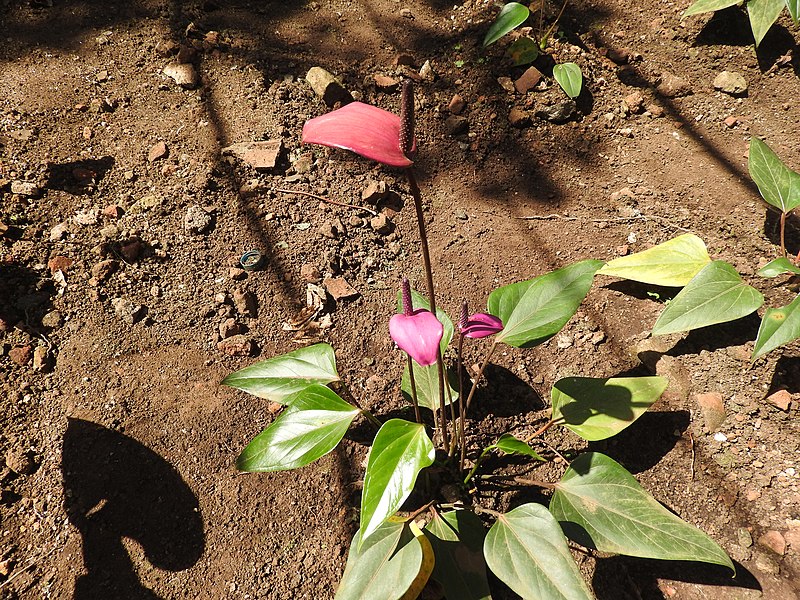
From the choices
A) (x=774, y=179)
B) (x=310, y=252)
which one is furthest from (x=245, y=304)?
(x=774, y=179)

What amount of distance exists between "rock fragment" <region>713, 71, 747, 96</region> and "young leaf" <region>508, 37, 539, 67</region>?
854mm

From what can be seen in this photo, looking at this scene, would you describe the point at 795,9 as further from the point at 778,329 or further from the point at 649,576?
the point at 649,576

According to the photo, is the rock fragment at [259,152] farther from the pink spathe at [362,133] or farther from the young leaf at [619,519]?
the young leaf at [619,519]

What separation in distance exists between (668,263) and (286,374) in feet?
4.43

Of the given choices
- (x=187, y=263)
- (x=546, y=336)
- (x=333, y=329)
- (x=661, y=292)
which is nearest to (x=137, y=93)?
(x=187, y=263)

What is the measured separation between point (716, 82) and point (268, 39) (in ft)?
7.27

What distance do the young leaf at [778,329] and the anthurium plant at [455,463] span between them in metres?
0.32

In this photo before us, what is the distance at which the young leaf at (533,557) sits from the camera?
1100 mm

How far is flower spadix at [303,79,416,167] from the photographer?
33.1 inches

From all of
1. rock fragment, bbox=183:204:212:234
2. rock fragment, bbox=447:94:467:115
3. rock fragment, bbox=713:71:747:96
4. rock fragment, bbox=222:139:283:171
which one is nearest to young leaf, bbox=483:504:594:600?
rock fragment, bbox=183:204:212:234

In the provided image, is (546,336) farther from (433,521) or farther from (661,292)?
(661,292)

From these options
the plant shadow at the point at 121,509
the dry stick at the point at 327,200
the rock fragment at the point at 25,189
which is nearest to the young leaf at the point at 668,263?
the dry stick at the point at 327,200

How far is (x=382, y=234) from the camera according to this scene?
2.22 metres

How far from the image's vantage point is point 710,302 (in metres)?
1.64
